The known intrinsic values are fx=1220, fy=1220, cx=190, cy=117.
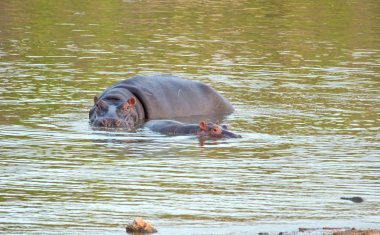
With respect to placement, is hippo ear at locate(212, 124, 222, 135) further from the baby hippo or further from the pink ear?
the pink ear

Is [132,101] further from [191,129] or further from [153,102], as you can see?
[191,129]

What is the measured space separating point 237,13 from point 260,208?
59.6ft

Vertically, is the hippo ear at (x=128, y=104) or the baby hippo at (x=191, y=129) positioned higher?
the hippo ear at (x=128, y=104)

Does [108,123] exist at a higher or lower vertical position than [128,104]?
lower

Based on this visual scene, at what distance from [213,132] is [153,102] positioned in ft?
5.97

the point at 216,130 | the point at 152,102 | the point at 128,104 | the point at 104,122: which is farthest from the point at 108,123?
the point at 216,130

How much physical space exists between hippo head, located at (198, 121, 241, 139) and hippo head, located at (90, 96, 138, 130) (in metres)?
1.07

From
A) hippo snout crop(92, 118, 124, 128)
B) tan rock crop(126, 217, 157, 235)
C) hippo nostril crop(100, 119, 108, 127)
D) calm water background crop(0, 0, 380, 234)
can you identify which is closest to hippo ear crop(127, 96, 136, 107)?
hippo snout crop(92, 118, 124, 128)

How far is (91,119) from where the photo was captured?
13039 millimetres

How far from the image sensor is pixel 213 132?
12.1 metres

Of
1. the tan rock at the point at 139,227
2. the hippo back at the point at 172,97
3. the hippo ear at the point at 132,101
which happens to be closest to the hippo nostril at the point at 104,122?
the hippo ear at the point at 132,101

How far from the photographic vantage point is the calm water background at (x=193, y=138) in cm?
839

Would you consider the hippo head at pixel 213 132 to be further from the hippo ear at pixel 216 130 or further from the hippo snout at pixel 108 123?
the hippo snout at pixel 108 123

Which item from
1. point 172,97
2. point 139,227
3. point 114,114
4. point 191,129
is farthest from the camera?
point 172,97
